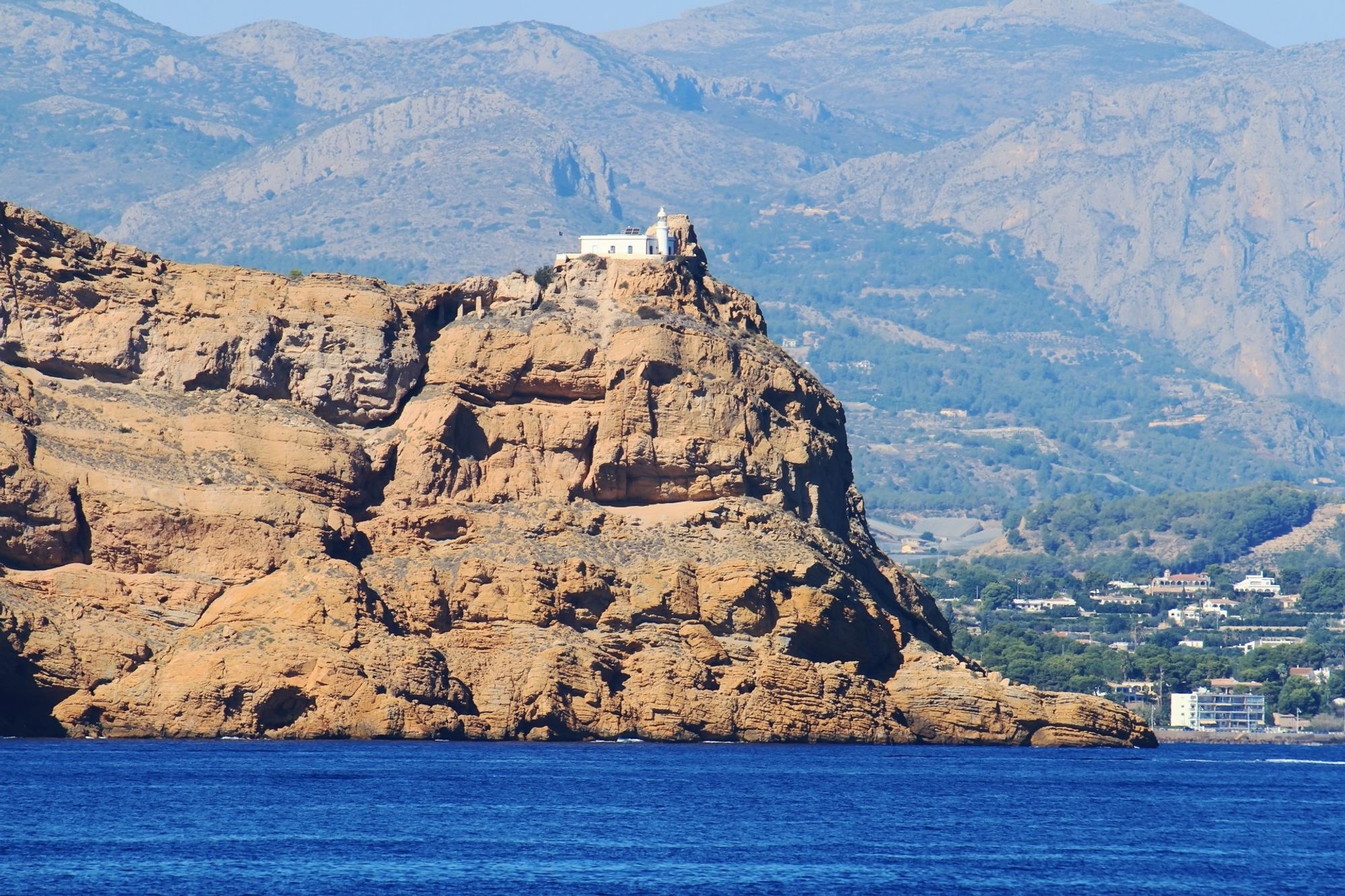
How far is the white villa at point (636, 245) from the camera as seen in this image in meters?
118

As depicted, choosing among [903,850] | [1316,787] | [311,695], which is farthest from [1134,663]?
[903,850]

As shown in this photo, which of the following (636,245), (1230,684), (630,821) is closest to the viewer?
(630,821)

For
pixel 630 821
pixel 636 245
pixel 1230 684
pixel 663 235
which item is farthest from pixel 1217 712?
pixel 630 821

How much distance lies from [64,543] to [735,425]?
26.2 m

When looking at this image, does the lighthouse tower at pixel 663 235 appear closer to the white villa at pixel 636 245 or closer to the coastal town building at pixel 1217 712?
the white villa at pixel 636 245

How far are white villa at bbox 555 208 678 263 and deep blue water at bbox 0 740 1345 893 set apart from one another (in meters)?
24.4

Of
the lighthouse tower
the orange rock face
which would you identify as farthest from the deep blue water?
the lighthouse tower

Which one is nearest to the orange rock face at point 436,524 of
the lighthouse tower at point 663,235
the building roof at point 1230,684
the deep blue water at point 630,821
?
the lighthouse tower at point 663,235

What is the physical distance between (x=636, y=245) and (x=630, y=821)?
45.2 metres

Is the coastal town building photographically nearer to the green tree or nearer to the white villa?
the green tree

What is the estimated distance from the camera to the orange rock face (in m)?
98.3

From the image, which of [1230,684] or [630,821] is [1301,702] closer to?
[1230,684]

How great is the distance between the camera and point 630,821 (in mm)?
77875

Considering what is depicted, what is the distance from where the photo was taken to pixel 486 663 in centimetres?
10088
